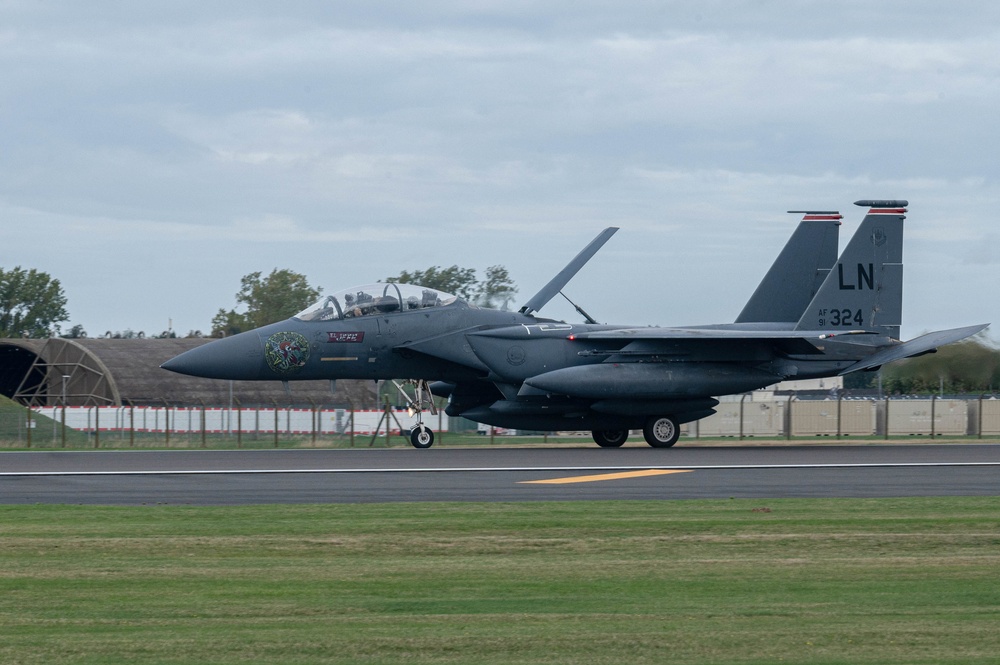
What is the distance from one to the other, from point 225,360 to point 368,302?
134 inches

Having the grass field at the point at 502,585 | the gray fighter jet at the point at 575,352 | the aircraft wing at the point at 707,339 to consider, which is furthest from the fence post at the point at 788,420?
the grass field at the point at 502,585

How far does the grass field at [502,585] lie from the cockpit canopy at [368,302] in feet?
46.5

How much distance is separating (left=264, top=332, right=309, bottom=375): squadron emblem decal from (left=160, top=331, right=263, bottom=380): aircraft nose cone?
0.73 feet

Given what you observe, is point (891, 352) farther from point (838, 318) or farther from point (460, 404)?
point (460, 404)

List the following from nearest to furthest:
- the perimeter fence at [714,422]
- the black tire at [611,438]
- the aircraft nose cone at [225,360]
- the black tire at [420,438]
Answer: the aircraft nose cone at [225,360] < the black tire at [420,438] < the black tire at [611,438] < the perimeter fence at [714,422]

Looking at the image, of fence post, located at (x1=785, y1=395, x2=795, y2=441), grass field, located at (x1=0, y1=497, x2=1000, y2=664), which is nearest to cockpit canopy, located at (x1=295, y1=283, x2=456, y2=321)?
fence post, located at (x1=785, y1=395, x2=795, y2=441)

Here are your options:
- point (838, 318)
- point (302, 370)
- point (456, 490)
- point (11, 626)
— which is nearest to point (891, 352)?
point (838, 318)

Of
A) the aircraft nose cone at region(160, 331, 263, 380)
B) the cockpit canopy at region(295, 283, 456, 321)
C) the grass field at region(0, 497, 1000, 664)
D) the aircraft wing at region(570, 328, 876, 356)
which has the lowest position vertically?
the grass field at region(0, 497, 1000, 664)

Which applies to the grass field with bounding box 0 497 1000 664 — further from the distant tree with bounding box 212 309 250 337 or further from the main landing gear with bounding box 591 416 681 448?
the distant tree with bounding box 212 309 250 337

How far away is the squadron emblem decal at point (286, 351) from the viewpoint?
87.4 feet

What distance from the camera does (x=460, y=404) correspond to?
2852 centimetres

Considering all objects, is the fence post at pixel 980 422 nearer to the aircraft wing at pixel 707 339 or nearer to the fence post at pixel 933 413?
the fence post at pixel 933 413

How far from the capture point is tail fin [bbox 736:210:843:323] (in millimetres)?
31219

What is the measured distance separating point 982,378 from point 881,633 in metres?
32.2
